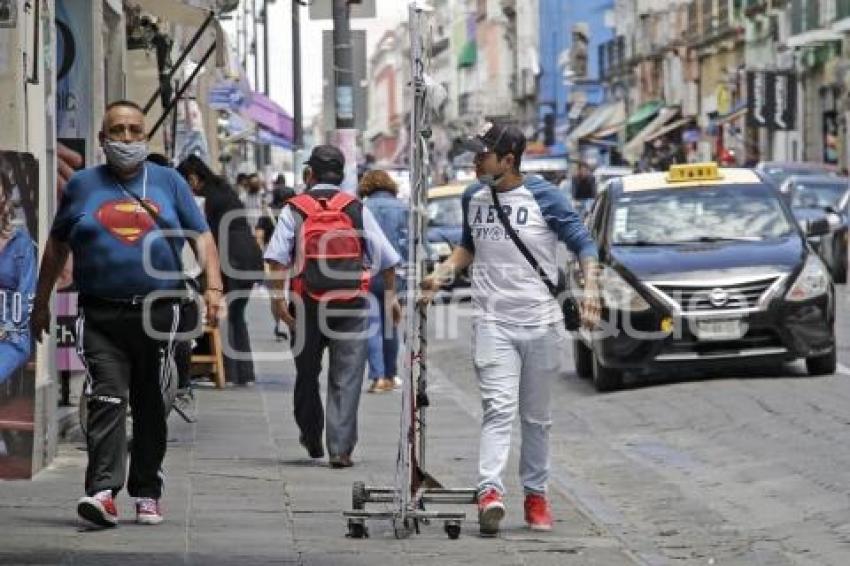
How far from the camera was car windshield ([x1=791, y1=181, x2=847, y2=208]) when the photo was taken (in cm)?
3450

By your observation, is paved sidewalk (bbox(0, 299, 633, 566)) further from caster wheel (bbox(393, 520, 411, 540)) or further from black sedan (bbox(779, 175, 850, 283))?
black sedan (bbox(779, 175, 850, 283))

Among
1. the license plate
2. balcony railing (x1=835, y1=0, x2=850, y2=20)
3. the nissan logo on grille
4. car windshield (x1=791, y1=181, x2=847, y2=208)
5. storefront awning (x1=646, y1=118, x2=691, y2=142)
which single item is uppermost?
balcony railing (x1=835, y1=0, x2=850, y2=20)

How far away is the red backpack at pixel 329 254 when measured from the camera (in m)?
12.6

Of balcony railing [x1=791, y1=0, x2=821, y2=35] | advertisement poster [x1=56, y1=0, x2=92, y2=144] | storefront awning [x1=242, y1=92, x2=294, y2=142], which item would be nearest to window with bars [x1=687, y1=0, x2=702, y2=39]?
balcony railing [x1=791, y1=0, x2=821, y2=35]

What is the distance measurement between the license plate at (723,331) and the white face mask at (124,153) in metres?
7.92

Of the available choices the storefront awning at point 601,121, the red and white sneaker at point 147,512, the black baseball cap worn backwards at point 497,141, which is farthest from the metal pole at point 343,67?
the storefront awning at point 601,121

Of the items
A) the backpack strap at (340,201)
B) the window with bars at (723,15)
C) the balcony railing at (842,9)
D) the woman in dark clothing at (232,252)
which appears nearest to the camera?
the backpack strap at (340,201)

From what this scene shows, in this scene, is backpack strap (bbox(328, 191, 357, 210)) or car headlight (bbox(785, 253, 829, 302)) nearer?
backpack strap (bbox(328, 191, 357, 210))

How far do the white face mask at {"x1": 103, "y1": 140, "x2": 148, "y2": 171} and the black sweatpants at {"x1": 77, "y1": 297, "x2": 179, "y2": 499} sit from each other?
0.59 meters

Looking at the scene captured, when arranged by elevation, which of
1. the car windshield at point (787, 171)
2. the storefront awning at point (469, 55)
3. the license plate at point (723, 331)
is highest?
the storefront awning at point (469, 55)

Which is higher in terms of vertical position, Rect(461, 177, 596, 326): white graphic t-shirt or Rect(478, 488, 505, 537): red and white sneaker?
Rect(461, 177, 596, 326): white graphic t-shirt

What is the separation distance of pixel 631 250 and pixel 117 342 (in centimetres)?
841

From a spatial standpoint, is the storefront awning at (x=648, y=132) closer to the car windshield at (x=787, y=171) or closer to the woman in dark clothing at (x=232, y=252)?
the car windshield at (x=787, y=171)

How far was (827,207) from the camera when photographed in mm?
33000
